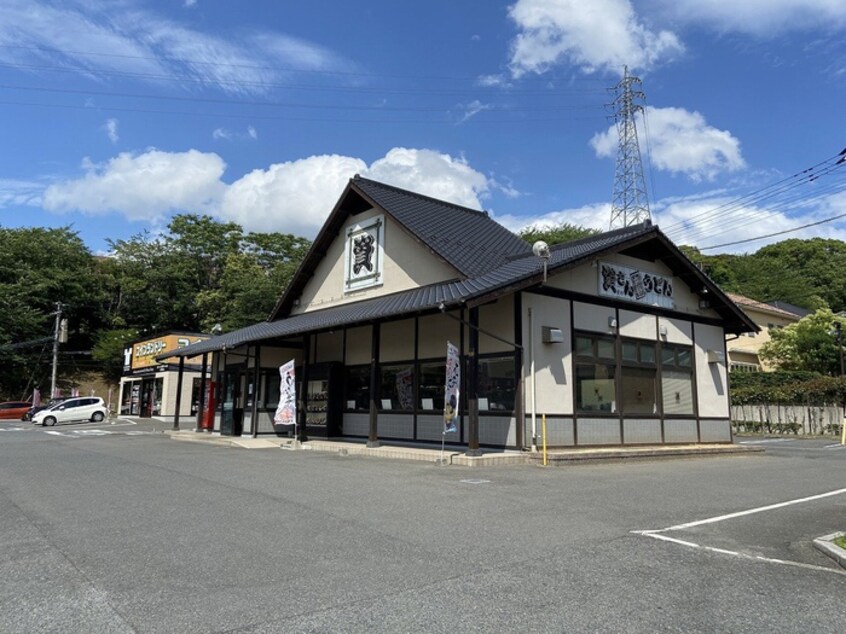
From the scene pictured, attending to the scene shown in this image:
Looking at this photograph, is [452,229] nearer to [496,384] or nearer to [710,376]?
A: [496,384]

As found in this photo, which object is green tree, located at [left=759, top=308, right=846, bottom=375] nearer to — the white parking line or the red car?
the white parking line

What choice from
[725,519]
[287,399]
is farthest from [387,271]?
[725,519]

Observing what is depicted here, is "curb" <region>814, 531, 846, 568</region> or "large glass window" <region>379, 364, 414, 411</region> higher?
"large glass window" <region>379, 364, 414, 411</region>

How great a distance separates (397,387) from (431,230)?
4.29m

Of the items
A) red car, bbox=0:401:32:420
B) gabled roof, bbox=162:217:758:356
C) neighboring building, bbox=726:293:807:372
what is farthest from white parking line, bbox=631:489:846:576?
red car, bbox=0:401:32:420

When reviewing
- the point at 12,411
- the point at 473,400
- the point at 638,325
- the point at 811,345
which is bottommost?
the point at 12,411

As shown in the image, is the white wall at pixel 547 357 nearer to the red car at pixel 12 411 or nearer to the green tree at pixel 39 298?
the red car at pixel 12 411

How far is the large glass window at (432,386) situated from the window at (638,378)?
14.5ft

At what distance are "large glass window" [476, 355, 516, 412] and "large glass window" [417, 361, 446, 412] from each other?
127 centimetres

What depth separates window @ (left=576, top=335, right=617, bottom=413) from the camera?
14008mm

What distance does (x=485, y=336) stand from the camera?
45.7 feet

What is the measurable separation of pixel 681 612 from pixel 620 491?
5.16 metres

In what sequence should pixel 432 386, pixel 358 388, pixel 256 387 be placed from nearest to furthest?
pixel 432 386 → pixel 358 388 → pixel 256 387

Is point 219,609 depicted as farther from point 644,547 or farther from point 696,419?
point 696,419
